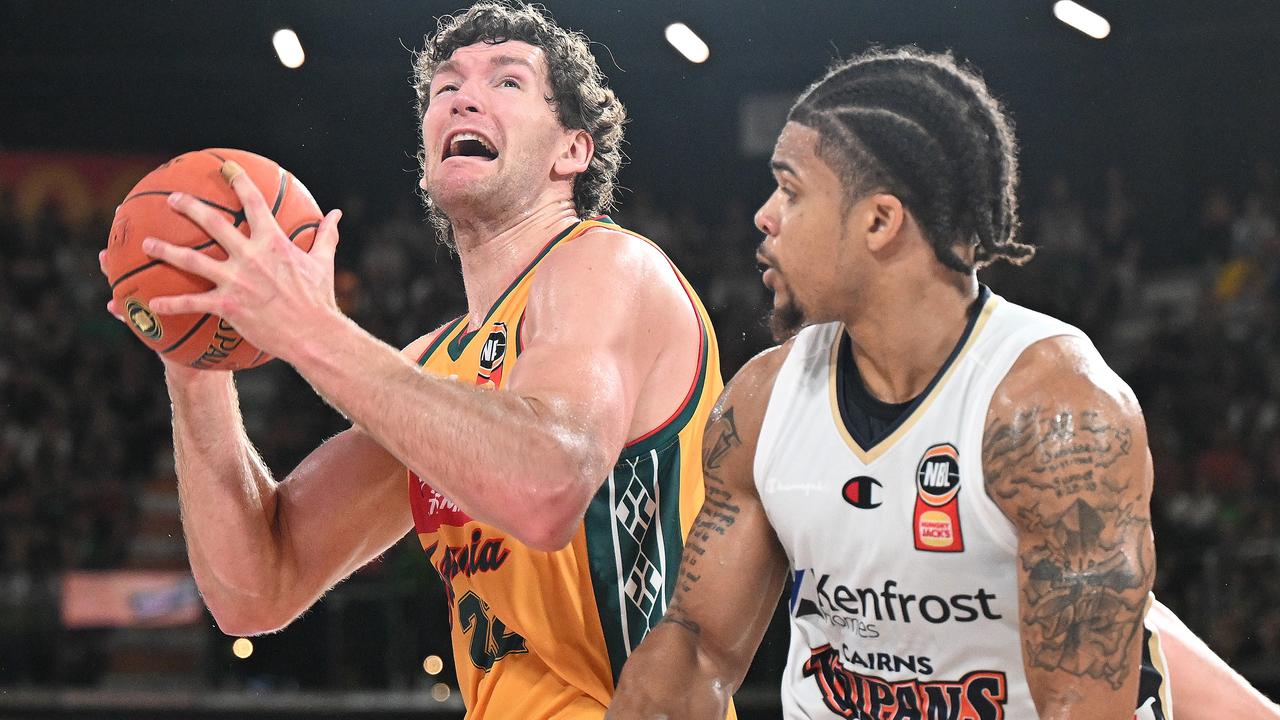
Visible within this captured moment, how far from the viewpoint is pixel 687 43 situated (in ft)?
37.0

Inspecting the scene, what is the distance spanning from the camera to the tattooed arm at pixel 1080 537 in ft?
6.69

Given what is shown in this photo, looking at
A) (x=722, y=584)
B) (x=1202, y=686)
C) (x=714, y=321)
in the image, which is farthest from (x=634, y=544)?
(x=714, y=321)

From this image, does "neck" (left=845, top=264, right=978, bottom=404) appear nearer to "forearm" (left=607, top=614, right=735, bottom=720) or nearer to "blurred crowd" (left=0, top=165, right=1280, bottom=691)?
"forearm" (left=607, top=614, right=735, bottom=720)

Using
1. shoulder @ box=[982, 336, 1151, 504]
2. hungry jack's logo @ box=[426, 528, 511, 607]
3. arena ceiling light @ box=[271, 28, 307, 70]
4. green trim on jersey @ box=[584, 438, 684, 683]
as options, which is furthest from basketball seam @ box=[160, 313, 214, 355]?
arena ceiling light @ box=[271, 28, 307, 70]

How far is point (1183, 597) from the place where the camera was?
24.5ft

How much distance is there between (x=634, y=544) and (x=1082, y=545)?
3.53 feet

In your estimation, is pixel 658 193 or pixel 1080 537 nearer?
pixel 1080 537

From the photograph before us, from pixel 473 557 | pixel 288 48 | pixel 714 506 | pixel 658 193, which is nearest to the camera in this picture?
pixel 714 506

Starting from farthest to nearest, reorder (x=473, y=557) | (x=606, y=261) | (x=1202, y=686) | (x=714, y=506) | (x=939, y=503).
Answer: (x=473, y=557) < (x=606, y=261) < (x=1202, y=686) < (x=714, y=506) < (x=939, y=503)

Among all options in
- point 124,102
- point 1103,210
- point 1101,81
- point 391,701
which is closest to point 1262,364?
point 1103,210

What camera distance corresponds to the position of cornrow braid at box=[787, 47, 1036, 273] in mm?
2361

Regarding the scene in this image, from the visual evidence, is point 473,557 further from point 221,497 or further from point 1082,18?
point 1082,18

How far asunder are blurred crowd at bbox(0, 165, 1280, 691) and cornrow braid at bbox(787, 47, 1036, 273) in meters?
5.59

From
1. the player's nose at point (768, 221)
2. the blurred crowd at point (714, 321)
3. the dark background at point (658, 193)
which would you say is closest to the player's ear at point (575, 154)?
the player's nose at point (768, 221)
